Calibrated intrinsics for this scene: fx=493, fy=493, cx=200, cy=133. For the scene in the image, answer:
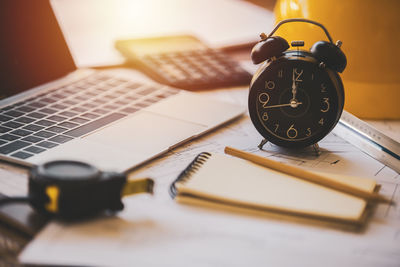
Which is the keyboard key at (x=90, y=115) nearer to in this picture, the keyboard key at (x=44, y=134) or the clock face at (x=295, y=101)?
the keyboard key at (x=44, y=134)

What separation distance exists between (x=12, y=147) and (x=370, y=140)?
57 cm

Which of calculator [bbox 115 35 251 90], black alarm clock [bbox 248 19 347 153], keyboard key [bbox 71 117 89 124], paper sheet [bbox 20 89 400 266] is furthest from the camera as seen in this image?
calculator [bbox 115 35 251 90]

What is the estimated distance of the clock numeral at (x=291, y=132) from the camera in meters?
0.79

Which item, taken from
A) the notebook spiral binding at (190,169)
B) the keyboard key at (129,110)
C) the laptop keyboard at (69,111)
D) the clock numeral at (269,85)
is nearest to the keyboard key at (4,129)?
the laptop keyboard at (69,111)

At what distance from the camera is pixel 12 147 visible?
74cm

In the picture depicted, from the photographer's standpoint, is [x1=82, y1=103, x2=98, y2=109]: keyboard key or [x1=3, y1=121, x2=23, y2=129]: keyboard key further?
[x1=82, y1=103, x2=98, y2=109]: keyboard key

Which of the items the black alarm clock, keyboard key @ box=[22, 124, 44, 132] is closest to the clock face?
the black alarm clock

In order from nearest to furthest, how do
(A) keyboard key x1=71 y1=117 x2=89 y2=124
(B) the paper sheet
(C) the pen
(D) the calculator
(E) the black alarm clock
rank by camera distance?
(B) the paper sheet, (C) the pen, (E) the black alarm clock, (A) keyboard key x1=71 y1=117 x2=89 y2=124, (D) the calculator

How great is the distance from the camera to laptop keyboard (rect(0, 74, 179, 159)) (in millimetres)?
766

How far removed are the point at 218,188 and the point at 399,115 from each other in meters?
0.50

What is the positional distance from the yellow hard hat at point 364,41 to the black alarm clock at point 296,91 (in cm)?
14

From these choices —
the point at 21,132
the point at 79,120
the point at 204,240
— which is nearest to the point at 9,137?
the point at 21,132

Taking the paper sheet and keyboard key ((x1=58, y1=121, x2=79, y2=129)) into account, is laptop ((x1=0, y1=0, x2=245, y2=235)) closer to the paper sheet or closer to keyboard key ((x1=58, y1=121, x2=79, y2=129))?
keyboard key ((x1=58, y1=121, x2=79, y2=129))

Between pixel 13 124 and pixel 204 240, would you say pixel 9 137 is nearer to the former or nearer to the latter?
pixel 13 124
